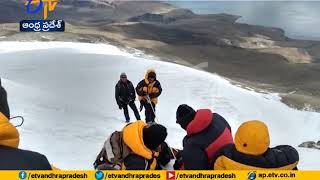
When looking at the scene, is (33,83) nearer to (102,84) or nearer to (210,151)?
(102,84)

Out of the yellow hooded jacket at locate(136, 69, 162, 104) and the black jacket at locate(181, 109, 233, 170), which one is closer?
the black jacket at locate(181, 109, 233, 170)

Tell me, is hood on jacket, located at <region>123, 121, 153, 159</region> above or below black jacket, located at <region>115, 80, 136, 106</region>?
above

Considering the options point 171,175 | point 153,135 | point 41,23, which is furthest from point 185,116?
point 41,23

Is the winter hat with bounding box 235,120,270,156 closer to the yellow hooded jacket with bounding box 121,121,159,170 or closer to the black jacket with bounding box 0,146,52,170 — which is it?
the yellow hooded jacket with bounding box 121,121,159,170

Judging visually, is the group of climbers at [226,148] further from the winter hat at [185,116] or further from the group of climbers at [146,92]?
the group of climbers at [146,92]

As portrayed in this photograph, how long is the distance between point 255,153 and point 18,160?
1976mm

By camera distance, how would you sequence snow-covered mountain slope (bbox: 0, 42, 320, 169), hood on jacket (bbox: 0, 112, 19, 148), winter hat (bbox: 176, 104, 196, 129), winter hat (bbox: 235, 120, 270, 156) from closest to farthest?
hood on jacket (bbox: 0, 112, 19, 148) → winter hat (bbox: 235, 120, 270, 156) → winter hat (bbox: 176, 104, 196, 129) → snow-covered mountain slope (bbox: 0, 42, 320, 169)

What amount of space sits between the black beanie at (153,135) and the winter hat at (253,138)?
0.91 metres

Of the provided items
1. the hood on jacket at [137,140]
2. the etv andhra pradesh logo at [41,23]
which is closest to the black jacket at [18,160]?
the hood on jacket at [137,140]

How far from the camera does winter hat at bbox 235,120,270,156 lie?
4.27 metres

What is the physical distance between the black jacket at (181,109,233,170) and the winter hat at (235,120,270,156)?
70cm

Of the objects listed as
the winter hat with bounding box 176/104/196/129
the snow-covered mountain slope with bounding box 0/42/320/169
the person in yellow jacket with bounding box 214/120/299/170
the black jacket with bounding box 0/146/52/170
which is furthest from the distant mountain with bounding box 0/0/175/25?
the black jacket with bounding box 0/146/52/170

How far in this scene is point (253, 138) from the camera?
4.29 meters

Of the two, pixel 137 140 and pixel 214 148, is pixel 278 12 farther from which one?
pixel 137 140
